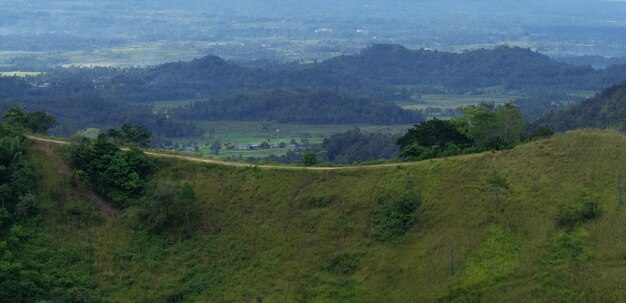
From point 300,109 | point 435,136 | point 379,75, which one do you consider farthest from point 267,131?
point 379,75

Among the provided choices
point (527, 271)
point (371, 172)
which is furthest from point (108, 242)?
point (527, 271)

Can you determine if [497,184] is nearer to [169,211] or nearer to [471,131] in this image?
[471,131]

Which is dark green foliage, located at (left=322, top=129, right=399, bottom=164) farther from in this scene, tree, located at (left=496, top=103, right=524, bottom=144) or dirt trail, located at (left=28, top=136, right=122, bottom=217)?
dirt trail, located at (left=28, top=136, right=122, bottom=217)

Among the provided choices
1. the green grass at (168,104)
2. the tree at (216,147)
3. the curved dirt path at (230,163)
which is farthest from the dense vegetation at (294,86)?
the curved dirt path at (230,163)

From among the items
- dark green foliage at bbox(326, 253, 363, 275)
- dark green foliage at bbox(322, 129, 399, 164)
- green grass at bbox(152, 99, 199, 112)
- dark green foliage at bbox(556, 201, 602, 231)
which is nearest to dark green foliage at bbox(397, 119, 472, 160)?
dark green foliage at bbox(326, 253, 363, 275)

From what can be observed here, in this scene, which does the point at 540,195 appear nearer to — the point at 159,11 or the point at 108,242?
the point at 108,242
